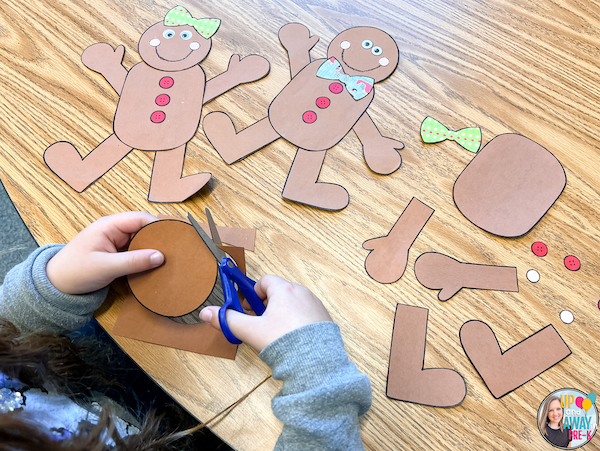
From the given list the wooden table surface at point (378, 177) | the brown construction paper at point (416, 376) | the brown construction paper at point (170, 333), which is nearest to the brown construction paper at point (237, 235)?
the wooden table surface at point (378, 177)

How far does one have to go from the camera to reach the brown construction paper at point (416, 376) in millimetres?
511

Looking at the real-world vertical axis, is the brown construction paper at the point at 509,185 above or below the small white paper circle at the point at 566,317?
above

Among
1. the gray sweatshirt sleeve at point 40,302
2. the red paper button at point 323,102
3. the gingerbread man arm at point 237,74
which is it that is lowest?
the gray sweatshirt sleeve at point 40,302

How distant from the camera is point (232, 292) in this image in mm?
504

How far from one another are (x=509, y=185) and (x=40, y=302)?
652 millimetres

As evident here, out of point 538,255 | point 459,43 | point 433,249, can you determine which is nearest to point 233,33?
point 459,43

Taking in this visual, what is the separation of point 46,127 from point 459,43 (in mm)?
680

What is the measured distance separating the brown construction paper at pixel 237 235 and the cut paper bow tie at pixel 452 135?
30 cm

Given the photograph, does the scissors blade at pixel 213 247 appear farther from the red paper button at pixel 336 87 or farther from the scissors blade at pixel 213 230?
the red paper button at pixel 336 87

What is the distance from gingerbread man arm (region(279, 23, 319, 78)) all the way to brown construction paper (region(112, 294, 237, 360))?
42 cm

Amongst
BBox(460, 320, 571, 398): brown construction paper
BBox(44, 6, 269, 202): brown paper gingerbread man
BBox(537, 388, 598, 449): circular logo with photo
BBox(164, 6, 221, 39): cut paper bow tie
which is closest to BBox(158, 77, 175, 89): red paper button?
BBox(44, 6, 269, 202): brown paper gingerbread man

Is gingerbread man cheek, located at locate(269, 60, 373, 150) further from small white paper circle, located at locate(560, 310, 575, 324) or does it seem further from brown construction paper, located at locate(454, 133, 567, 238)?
small white paper circle, located at locate(560, 310, 575, 324)

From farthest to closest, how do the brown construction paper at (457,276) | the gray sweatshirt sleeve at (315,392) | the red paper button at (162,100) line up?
the red paper button at (162,100) → the brown construction paper at (457,276) → the gray sweatshirt sleeve at (315,392)

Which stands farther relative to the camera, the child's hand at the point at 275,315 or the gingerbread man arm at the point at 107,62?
the gingerbread man arm at the point at 107,62
